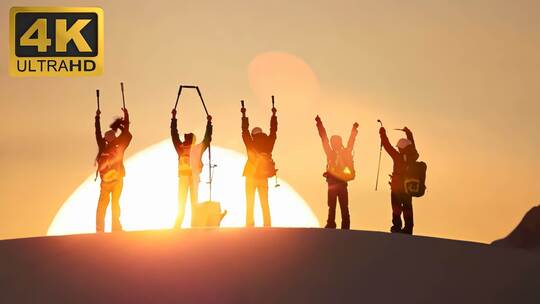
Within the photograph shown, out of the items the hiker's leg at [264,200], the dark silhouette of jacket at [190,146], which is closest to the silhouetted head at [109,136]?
the dark silhouette of jacket at [190,146]

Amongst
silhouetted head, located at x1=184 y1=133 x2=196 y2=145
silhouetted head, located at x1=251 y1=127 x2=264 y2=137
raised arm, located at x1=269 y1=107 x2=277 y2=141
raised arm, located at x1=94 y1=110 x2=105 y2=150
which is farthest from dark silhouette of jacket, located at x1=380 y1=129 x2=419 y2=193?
raised arm, located at x1=94 y1=110 x2=105 y2=150

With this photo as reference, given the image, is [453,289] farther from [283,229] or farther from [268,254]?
[283,229]

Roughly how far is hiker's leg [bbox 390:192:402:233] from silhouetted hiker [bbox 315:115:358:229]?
3.10ft

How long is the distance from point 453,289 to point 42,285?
21.6ft

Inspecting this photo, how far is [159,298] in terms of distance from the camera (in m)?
16.3

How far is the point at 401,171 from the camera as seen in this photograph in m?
21.9

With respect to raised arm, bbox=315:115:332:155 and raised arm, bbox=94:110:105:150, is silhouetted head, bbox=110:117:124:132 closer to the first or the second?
raised arm, bbox=94:110:105:150

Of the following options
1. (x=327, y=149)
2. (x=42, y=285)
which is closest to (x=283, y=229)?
(x=327, y=149)

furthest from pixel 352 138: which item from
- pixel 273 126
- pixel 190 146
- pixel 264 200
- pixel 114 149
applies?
pixel 114 149

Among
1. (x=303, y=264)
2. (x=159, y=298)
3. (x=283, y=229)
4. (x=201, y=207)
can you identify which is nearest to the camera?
(x=159, y=298)

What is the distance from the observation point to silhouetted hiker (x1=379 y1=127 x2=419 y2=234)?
71.7 ft

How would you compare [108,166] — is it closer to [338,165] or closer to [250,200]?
[250,200]

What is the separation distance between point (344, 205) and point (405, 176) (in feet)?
4.73

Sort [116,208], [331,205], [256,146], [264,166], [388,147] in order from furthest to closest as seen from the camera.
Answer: [331,205], [116,208], [256,146], [264,166], [388,147]
